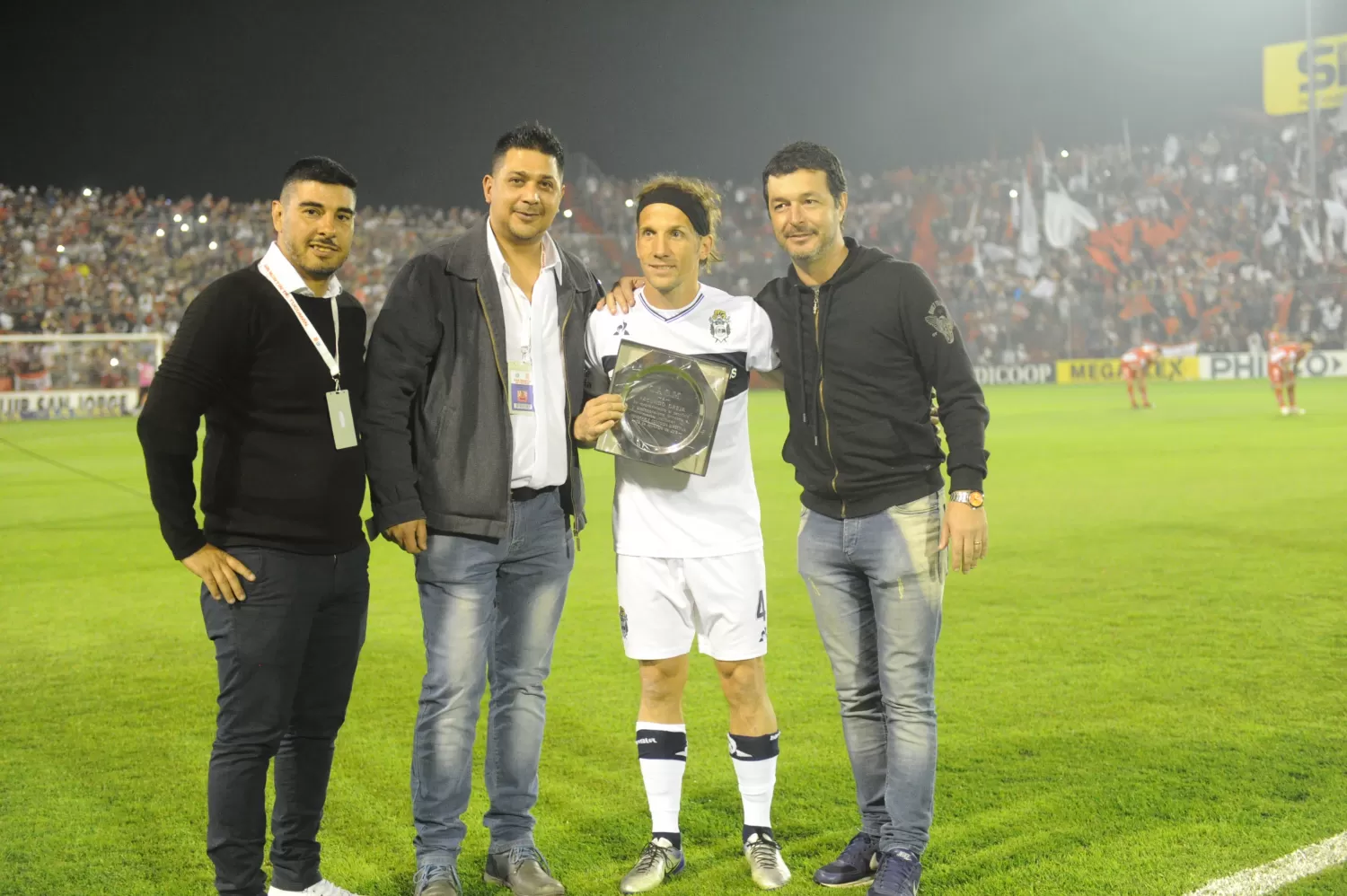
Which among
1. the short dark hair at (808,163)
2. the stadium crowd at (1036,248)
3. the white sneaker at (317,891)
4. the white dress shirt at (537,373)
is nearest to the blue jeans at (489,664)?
the white dress shirt at (537,373)

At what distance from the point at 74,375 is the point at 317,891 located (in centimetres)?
3644

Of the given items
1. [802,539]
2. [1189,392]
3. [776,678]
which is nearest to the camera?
[802,539]

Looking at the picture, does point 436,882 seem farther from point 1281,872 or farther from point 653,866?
point 1281,872

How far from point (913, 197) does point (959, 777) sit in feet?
179

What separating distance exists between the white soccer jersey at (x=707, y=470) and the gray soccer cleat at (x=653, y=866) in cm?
94

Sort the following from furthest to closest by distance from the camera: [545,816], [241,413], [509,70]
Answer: [509,70] < [545,816] < [241,413]

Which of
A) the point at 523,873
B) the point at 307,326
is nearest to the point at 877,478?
the point at 523,873

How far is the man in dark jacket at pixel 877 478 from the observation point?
141 inches

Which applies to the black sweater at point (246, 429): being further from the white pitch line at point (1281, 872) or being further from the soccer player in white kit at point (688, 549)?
the white pitch line at point (1281, 872)

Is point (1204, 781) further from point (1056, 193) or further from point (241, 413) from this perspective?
point (1056, 193)

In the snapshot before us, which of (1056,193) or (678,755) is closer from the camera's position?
(678,755)

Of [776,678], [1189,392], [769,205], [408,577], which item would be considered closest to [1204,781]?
[776,678]

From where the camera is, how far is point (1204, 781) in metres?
4.45

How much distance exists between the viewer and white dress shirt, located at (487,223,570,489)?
3.69m
